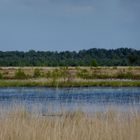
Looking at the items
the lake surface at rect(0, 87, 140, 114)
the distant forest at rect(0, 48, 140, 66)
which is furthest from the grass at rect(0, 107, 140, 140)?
the distant forest at rect(0, 48, 140, 66)

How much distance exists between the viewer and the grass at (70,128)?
37.5 ft

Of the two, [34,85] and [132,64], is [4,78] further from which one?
[132,64]

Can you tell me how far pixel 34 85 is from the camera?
5409 cm

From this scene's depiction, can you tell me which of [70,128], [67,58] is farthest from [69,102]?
[67,58]

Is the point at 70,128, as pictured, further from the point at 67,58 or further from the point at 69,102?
the point at 67,58

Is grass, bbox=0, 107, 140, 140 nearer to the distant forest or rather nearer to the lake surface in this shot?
the lake surface

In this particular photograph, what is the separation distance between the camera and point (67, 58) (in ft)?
382

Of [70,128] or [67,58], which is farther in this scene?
[67,58]

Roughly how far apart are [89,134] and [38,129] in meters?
1.05

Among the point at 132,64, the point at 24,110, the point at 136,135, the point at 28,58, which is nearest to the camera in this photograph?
the point at 136,135

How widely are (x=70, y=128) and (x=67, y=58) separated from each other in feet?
343

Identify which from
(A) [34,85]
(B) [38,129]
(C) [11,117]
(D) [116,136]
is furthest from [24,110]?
(A) [34,85]

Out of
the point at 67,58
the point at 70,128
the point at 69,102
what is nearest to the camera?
the point at 70,128

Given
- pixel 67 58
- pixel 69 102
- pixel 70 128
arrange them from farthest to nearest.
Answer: pixel 67 58 < pixel 69 102 < pixel 70 128
